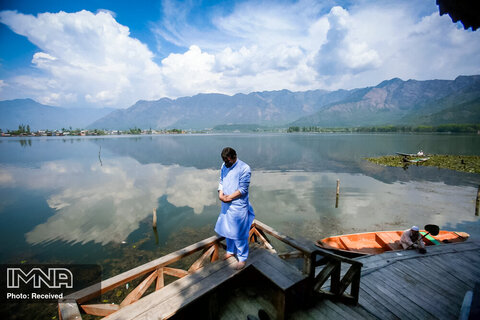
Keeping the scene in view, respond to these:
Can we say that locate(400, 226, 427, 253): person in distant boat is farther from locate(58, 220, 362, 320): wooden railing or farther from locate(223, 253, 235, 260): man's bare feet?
locate(223, 253, 235, 260): man's bare feet

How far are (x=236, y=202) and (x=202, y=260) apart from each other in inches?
66.3

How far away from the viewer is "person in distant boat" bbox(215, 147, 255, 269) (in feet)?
13.9

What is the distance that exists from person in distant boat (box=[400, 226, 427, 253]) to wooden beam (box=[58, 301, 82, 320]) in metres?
10.5

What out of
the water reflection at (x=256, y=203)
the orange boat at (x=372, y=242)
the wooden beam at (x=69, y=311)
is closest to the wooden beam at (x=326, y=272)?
the wooden beam at (x=69, y=311)

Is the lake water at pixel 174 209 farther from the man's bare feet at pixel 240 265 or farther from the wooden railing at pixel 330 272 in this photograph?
the man's bare feet at pixel 240 265

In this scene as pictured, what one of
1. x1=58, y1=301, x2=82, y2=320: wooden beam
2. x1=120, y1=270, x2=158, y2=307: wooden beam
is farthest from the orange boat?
x1=58, y1=301, x2=82, y2=320: wooden beam

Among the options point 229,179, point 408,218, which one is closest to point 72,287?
point 229,179

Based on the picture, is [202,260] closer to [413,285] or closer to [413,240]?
[413,285]

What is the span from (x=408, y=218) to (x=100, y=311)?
828 inches

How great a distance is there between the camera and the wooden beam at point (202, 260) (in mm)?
4424

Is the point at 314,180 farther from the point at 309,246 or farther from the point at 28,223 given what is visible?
the point at 28,223

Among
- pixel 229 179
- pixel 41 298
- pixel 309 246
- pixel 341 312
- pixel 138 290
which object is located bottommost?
pixel 41 298

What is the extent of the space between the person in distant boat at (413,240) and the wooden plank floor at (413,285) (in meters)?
0.31

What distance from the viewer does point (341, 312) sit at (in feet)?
13.6
